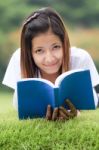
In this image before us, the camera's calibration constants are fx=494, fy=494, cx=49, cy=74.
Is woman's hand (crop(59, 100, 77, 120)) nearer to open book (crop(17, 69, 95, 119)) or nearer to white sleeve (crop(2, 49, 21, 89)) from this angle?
open book (crop(17, 69, 95, 119))

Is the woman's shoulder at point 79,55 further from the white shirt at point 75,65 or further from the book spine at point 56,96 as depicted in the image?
the book spine at point 56,96

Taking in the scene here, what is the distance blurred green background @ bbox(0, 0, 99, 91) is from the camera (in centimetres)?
302

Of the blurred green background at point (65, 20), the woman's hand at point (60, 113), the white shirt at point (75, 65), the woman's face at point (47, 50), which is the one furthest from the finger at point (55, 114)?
the blurred green background at point (65, 20)

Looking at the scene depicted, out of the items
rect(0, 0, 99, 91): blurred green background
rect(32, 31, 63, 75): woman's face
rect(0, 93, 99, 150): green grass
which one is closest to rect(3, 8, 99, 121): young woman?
rect(32, 31, 63, 75): woman's face

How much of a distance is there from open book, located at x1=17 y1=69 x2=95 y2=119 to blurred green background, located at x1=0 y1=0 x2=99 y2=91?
55.3 inches

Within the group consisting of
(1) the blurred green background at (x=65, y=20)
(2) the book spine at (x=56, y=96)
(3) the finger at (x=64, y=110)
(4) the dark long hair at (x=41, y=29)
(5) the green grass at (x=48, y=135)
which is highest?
(1) the blurred green background at (x=65, y=20)

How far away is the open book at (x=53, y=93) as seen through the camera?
1.43 metres

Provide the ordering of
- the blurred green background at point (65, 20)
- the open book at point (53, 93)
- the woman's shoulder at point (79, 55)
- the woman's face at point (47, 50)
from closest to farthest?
the open book at point (53, 93)
the woman's face at point (47, 50)
the woman's shoulder at point (79, 55)
the blurred green background at point (65, 20)

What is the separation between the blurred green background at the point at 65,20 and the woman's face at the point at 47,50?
51.1 inches

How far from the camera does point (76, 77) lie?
4.81 ft

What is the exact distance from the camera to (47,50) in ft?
5.21

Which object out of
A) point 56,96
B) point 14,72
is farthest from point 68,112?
point 14,72

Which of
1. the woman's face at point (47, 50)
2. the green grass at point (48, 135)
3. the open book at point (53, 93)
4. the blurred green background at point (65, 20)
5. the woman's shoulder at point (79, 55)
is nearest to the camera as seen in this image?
the green grass at point (48, 135)

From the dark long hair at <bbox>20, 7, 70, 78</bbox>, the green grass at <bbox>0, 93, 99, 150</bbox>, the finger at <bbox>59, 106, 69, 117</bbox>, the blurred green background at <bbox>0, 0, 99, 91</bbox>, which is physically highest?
the blurred green background at <bbox>0, 0, 99, 91</bbox>
